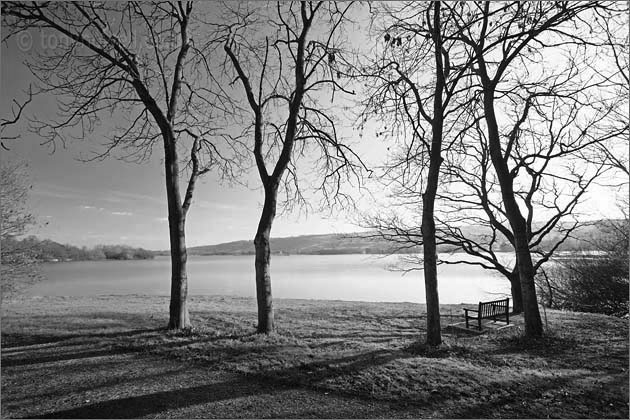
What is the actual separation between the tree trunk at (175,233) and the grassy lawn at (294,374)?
0.81 m

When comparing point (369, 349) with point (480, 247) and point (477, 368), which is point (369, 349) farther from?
point (480, 247)

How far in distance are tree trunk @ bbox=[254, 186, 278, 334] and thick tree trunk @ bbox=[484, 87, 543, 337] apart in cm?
631

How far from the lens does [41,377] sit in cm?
533

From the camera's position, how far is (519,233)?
8836 mm

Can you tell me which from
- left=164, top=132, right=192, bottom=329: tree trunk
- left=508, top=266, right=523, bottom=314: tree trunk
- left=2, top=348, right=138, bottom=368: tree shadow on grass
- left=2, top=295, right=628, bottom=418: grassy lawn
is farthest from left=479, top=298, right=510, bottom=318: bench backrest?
left=2, top=348, right=138, bottom=368: tree shadow on grass

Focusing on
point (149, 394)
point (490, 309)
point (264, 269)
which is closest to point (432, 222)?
point (264, 269)

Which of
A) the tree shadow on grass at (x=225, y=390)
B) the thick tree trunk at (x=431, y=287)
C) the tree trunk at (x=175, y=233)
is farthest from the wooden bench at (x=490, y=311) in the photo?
the tree trunk at (x=175, y=233)

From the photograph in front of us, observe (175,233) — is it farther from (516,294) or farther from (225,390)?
(516,294)

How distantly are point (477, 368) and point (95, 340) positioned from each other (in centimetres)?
809

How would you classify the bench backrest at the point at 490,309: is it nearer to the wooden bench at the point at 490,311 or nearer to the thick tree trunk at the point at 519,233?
the wooden bench at the point at 490,311

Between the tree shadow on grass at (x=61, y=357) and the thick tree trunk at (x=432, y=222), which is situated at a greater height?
the thick tree trunk at (x=432, y=222)

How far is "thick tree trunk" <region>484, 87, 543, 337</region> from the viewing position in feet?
28.5

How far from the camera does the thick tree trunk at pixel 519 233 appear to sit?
8688mm

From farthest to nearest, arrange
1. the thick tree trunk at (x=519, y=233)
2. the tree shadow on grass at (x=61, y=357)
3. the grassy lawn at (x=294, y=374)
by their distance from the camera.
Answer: the thick tree trunk at (x=519, y=233) < the tree shadow on grass at (x=61, y=357) < the grassy lawn at (x=294, y=374)
